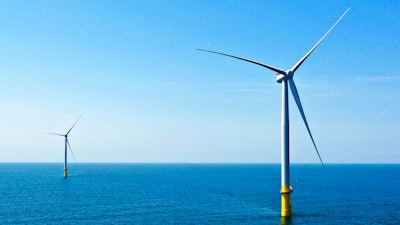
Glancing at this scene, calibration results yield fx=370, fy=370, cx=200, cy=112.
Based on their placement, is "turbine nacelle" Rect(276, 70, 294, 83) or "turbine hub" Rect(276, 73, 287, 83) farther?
"turbine hub" Rect(276, 73, 287, 83)

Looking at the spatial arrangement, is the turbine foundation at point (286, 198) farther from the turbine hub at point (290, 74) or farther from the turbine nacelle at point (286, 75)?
the turbine hub at point (290, 74)

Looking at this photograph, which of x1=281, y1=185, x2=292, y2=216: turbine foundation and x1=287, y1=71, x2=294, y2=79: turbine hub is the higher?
x1=287, y1=71, x2=294, y2=79: turbine hub

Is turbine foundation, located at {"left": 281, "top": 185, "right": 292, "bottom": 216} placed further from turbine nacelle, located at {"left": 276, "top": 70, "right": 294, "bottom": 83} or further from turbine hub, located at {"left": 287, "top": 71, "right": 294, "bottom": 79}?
turbine hub, located at {"left": 287, "top": 71, "right": 294, "bottom": 79}

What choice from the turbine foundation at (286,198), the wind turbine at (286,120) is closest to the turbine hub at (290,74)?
the wind turbine at (286,120)

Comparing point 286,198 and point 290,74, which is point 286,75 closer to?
point 290,74

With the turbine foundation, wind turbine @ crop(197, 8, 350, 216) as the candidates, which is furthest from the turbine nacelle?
the turbine foundation

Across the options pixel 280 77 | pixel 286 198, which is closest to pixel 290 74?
pixel 280 77

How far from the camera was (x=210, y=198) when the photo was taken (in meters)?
114

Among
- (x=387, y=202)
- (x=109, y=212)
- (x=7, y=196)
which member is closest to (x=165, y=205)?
(x=109, y=212)

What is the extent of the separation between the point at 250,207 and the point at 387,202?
45252mm

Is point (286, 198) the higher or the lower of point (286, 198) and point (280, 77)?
the lower

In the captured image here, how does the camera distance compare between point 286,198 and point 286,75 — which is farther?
point 286,75

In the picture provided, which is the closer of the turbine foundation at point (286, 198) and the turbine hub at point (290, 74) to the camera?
the turbine foundation at point (286, 198)

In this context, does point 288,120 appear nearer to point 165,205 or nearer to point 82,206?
point 165,205
